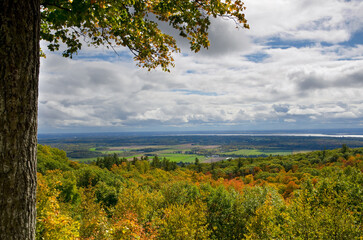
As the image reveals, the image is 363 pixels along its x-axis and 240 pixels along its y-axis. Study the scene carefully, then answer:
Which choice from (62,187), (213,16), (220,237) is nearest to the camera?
(213,16)

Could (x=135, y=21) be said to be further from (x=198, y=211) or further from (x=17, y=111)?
(x=198, y=211)

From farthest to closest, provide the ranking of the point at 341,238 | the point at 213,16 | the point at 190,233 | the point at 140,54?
the point at 190,233, the point at 341,238, the point at 140,54, the point at 213,16

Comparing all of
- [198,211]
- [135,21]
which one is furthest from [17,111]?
[198,211]

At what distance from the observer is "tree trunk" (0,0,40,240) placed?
316cm

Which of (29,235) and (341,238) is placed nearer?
(29,235)

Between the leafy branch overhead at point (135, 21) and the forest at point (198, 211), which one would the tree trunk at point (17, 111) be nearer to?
the leafy branch overhead at point (135, 21)

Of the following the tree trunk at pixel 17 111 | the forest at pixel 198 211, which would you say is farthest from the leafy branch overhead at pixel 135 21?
the forest at pixel 198 211

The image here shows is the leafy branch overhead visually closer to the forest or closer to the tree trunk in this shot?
the tree trunk

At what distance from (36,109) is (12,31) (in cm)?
117

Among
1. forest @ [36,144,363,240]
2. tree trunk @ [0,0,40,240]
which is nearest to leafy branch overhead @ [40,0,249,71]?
tree trunk @ [0,0,40,240]

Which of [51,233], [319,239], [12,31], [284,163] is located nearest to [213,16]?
[12,31]

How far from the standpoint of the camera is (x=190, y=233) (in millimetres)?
16047

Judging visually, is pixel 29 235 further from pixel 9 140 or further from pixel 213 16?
pixel 213 16

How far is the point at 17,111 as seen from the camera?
3.24 meters
